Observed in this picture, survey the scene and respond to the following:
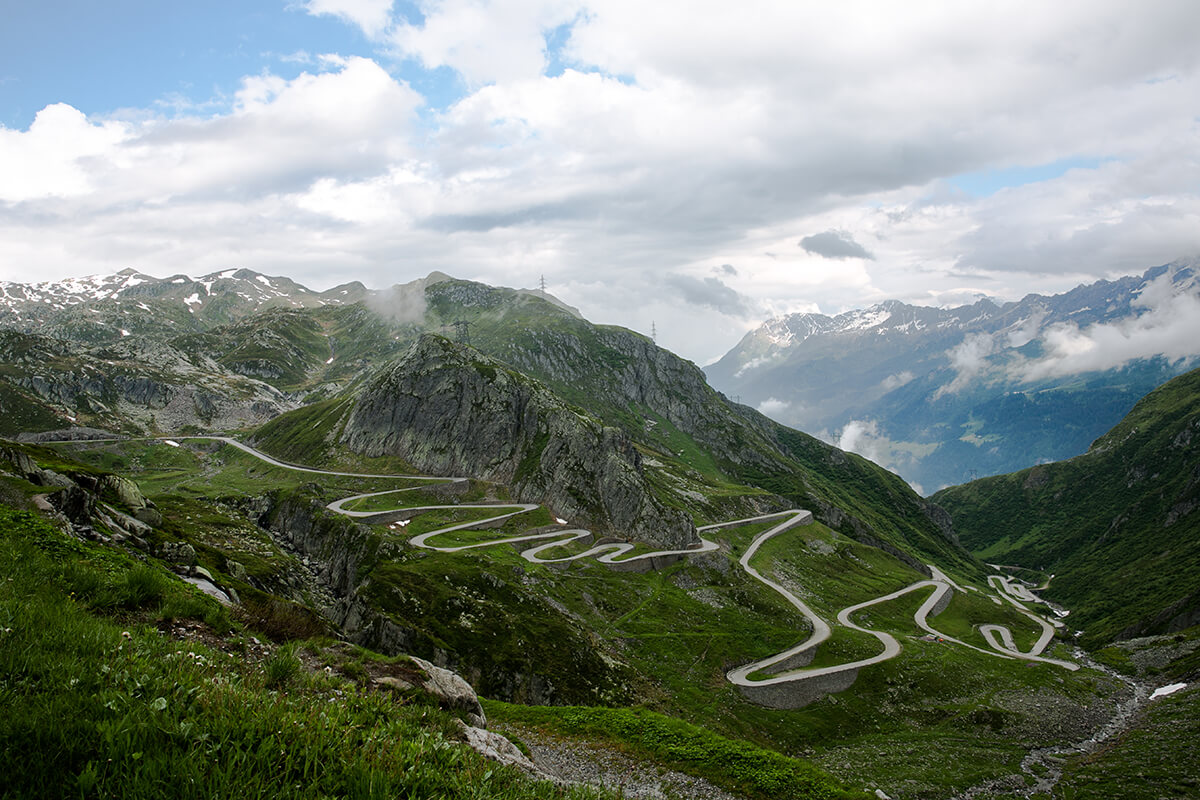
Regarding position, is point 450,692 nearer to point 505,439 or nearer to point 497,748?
point 497,748

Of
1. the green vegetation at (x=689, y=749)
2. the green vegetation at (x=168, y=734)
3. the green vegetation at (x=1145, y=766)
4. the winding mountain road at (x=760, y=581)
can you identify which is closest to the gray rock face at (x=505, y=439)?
the winding mountain road at (x=760, y=581)

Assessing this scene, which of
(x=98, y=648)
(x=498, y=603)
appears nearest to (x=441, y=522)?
(x=498, y=603)

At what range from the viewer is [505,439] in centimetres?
15688

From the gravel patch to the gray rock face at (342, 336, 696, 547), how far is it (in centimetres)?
9720

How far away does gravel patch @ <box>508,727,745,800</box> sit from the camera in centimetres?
2867

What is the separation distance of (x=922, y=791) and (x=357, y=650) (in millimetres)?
66604

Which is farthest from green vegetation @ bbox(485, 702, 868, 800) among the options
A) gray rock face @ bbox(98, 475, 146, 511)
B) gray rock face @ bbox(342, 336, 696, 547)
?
gray rock face @ bbox(342, 336, 696, 547)

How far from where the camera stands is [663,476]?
198m

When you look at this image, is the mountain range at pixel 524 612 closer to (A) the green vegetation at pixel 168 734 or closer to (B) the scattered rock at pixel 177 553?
(A) the green vegetation at pixel 168 734

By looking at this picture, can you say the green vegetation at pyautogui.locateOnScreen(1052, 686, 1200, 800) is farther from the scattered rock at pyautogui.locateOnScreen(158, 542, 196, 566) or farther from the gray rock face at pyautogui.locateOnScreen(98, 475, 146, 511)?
the gray rock face at pyautogui.locateOnScreen(98, 475, 146, 511)

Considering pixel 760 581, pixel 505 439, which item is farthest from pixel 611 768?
pixel 505 439

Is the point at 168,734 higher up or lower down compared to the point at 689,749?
higher up

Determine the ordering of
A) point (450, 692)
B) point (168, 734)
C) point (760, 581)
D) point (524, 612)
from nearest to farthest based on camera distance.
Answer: point (168, 734), point (450, 692), point (524, 612), point (760, 581)

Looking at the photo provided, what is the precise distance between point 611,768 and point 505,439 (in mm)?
129744
